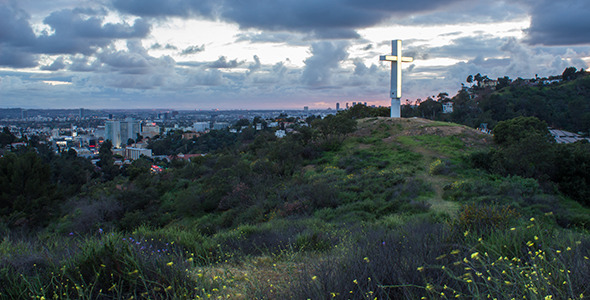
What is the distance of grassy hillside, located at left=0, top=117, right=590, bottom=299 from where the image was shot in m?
2.85

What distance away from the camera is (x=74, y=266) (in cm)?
342

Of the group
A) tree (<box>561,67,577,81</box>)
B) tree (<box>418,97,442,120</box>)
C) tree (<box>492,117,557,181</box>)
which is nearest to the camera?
tree (<box>492,117,557,181</box>)

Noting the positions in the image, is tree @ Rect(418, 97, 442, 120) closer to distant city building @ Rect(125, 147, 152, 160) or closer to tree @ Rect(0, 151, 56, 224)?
tree @ Rect(0, 151, 56, 224)

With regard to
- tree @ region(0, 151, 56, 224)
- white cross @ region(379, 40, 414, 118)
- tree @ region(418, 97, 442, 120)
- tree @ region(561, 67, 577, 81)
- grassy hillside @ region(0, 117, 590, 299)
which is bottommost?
tree @ region(0, 151, 56, 224)

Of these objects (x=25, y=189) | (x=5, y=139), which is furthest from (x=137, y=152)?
(x=25, y=189)

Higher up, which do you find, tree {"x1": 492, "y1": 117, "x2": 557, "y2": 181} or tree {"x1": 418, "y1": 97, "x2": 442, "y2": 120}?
tree {"x1": 418, "y1": 97, "x2": 442, "y2": 120}

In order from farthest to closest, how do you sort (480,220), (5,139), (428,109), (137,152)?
(137,152)
(5,139)
(428,109)
(480,220)

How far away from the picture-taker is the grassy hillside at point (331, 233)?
2.85 meters

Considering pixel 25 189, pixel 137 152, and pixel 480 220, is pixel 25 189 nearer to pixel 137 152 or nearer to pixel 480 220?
pixel 480 220

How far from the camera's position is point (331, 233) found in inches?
235

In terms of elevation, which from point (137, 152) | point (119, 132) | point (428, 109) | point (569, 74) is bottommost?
point (137, 152)

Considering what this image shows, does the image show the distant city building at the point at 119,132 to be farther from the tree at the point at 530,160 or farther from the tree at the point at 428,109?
the tree at the point at 530,160

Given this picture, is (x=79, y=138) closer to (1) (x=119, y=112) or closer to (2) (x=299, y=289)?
(2) (x=299, y=289)

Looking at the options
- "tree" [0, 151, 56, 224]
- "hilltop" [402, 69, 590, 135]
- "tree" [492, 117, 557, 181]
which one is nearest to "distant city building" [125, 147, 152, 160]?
"hilltop" [402, 69, 590, 135]
